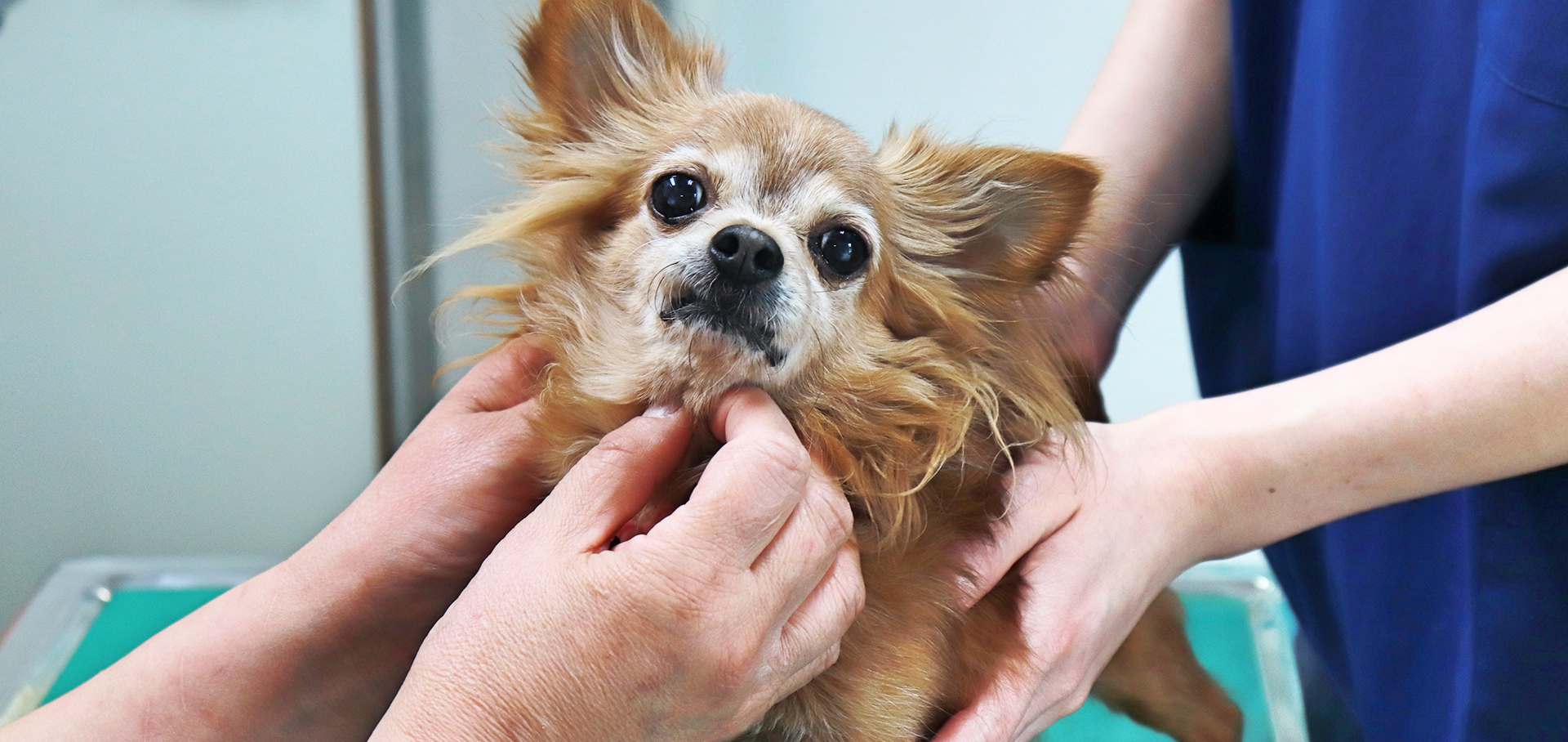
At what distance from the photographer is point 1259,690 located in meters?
1.29

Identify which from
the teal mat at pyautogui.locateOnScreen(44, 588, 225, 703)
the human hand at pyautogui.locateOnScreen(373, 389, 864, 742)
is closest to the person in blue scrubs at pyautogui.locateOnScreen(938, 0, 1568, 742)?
the human hand at pyautogui.locateOnScreen(373, 389, 864, 742)

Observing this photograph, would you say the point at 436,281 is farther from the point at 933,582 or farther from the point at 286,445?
the point at 933,582

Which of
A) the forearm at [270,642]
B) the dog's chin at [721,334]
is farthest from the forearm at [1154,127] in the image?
the forearm at [270,642]

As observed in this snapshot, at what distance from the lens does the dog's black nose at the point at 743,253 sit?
75 cm

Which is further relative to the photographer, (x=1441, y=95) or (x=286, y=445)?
(x=286, y=445)

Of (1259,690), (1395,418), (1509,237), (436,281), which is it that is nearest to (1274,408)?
(1395,418)

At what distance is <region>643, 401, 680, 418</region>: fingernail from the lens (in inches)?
31.1

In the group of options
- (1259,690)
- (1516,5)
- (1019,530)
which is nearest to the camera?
(1516,5)

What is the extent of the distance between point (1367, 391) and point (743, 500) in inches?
18.7

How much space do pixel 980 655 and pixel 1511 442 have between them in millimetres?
413

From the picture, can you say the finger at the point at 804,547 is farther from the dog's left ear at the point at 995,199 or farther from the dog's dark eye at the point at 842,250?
the dog's left ear at the point at 995,199

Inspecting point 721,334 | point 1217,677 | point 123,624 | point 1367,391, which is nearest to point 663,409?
point 721,334

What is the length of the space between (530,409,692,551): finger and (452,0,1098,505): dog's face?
7cm

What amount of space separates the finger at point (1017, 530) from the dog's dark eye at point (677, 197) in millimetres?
360
